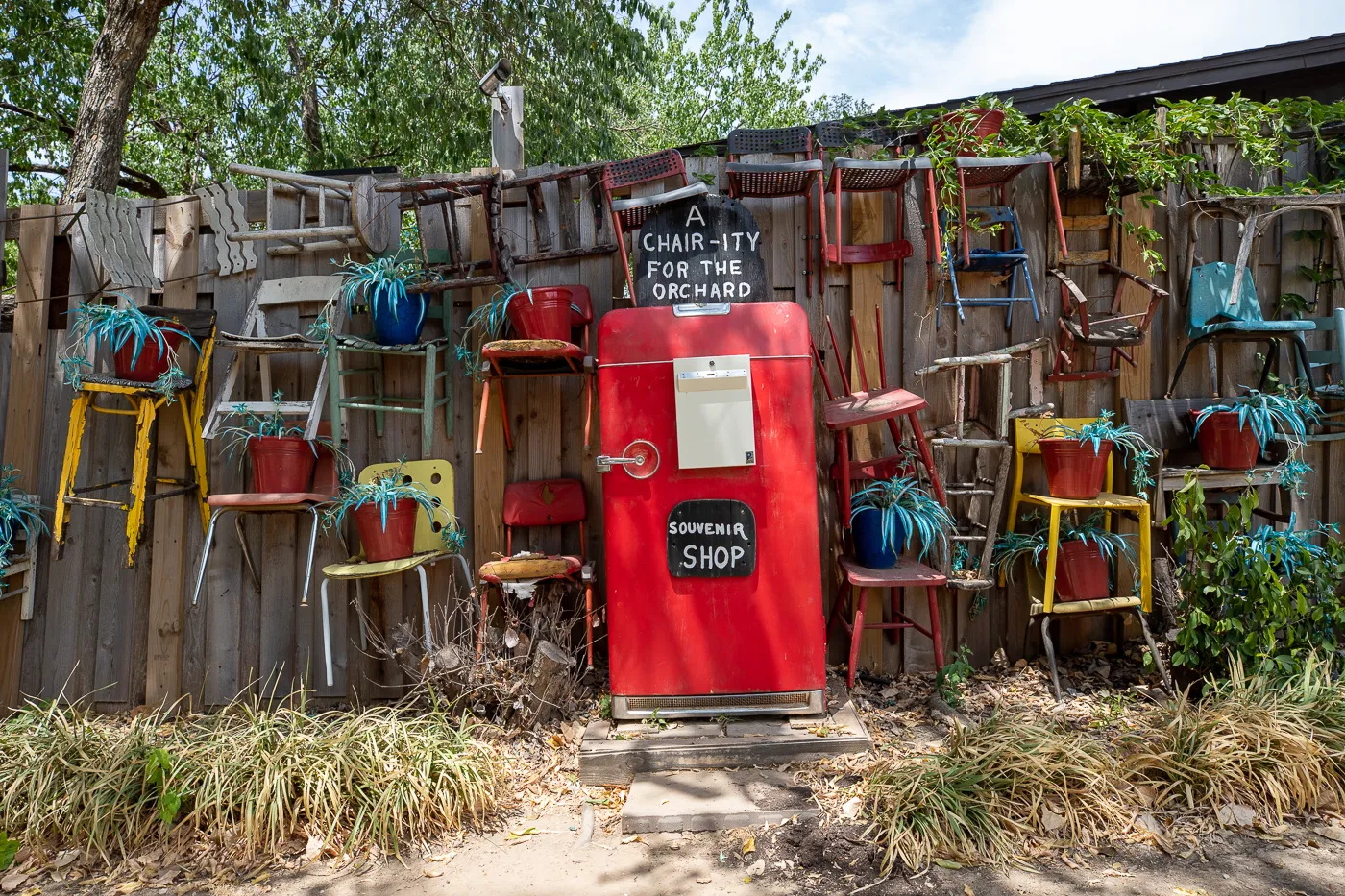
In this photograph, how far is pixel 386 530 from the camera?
135 inches

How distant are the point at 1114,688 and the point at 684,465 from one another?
224 cm

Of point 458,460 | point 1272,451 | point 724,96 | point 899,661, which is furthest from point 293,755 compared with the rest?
point 724,96

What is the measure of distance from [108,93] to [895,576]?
5.41m

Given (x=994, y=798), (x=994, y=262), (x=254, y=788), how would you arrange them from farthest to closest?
(x=994, y=262) → (x=254, y=788) → (x=994, y=798)

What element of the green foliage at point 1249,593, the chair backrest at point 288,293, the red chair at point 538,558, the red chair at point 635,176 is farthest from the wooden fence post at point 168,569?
the green foliage at point 1249,593

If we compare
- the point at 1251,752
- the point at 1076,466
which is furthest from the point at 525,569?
the point at 1251,752

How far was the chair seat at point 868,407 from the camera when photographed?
10.6 ft

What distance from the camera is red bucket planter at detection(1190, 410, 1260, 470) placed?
3.49m

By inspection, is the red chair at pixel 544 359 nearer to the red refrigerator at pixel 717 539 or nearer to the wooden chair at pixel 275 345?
the red refrigerator at pixel 717 539

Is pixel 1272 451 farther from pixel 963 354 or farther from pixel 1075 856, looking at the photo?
pixel 1075 856

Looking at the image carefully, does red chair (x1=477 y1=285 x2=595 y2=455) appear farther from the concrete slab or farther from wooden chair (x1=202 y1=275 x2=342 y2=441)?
the concrete slab

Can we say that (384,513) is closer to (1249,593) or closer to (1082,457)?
(1082,457)

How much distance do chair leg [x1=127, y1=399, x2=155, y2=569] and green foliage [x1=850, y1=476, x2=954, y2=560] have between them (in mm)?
3236

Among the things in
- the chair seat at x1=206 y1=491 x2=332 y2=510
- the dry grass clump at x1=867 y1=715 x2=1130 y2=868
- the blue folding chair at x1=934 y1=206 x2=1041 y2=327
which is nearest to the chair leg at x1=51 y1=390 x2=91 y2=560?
the chair seat at x1=206 y1=491 x2=332 y2=510
